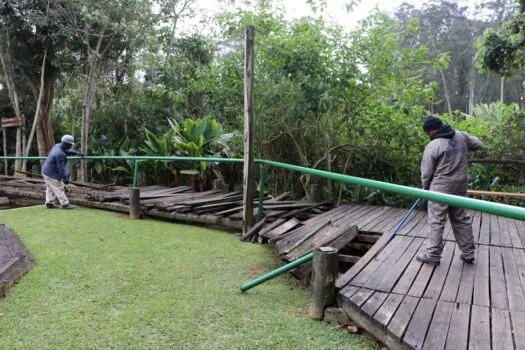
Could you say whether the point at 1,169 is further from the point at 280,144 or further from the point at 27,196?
the point at 280,144

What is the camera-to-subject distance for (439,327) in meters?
2.55

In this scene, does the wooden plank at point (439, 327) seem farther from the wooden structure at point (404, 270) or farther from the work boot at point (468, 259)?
the work boot at point (468, 259)

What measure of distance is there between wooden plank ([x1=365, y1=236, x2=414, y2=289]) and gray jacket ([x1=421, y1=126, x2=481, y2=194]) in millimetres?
739

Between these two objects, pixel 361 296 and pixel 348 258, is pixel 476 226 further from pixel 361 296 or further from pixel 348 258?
pixel 361 296

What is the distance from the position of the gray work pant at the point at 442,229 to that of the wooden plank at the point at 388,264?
34 cm

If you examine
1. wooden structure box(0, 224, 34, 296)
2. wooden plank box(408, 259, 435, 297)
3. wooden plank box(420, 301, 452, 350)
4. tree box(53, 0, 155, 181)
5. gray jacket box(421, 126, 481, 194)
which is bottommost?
wooden structure box(0, 224, 34, 296)

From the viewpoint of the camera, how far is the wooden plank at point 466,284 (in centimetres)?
297

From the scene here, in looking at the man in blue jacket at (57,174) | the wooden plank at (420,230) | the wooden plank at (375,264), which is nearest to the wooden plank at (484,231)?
the wooden plank at (420,230)

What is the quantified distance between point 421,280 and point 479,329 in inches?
32.4

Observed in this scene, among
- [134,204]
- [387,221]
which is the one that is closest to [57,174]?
[134,204]

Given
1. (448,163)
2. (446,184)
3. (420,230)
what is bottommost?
Result: (420,230)

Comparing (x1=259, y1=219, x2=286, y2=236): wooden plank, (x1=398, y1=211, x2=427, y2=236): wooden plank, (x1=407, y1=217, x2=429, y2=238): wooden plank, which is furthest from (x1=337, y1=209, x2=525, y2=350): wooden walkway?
(x1=259, y1=219, x2=286, y2=236): wooden plank

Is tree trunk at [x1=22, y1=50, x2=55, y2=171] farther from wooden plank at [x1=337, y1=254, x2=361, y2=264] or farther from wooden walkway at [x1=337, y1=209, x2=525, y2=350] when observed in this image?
wooden walkway at [x1=337, y1=209, x2=525, y2=350]

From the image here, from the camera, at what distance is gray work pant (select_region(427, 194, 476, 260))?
12.2 ft
